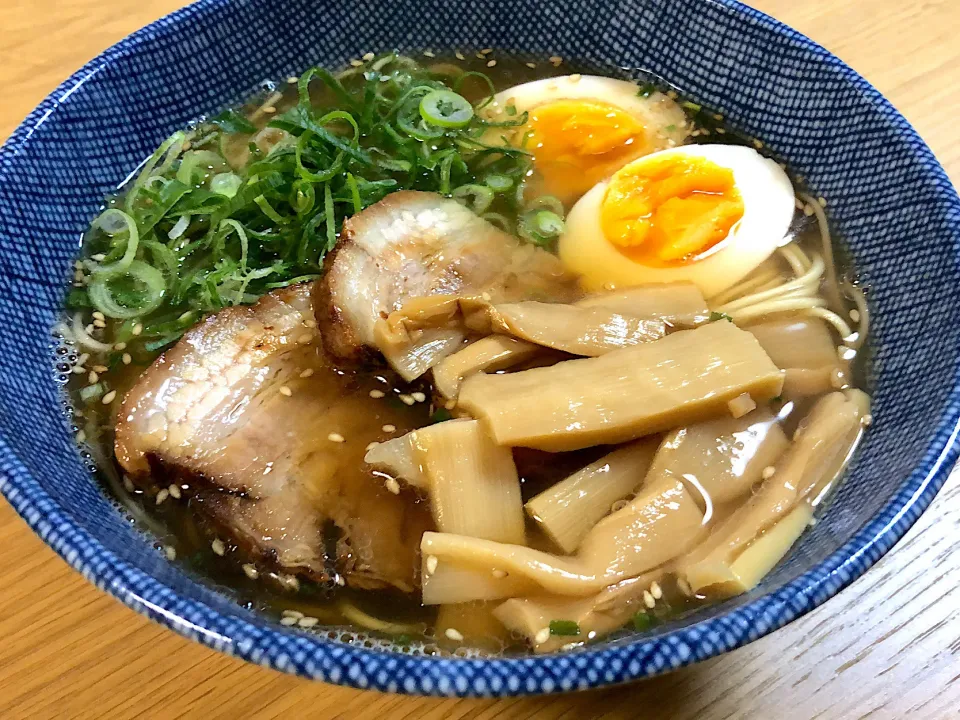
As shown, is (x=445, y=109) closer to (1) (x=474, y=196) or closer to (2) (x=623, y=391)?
(1) (x=474, y=196)

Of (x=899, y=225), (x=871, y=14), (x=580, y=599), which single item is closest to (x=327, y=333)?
(x=580, y=599)

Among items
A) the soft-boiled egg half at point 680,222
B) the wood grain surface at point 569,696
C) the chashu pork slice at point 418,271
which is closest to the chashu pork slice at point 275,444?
the chashu pork slice at point 418,271

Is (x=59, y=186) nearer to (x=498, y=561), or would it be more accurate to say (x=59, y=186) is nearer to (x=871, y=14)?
(x=498, y=561)

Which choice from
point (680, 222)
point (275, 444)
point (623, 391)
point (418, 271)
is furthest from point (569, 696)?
point (680, 222)

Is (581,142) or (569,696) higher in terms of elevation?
(581,142)

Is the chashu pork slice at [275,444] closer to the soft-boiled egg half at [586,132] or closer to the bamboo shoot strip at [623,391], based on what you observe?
the bamboo shoot strip at [623,391]
